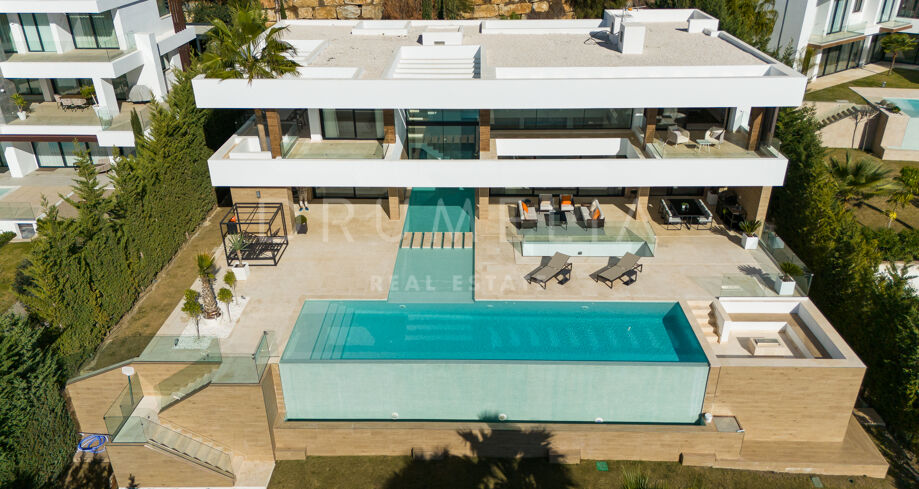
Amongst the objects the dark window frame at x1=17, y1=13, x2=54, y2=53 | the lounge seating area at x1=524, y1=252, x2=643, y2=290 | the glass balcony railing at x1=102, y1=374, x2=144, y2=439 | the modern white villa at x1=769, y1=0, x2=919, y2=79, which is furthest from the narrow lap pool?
the modern white villa at x1=769, y1=0, x2=919, y2=79

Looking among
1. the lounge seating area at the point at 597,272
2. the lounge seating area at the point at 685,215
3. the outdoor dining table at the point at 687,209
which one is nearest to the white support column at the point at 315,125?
the lounge seating area at the point at 597,272

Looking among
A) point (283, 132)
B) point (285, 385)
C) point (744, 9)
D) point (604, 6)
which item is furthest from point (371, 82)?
point (604, 6)

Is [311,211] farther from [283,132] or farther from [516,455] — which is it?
[516,455]

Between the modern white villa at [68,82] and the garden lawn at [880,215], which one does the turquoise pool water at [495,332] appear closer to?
the garden lawn at [880,215]

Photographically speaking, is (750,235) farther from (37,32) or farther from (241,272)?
(37,32)

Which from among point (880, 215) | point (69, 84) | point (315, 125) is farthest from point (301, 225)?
point (880, 215)

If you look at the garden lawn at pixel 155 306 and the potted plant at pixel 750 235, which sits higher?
the potted plant at pixel 750 235
